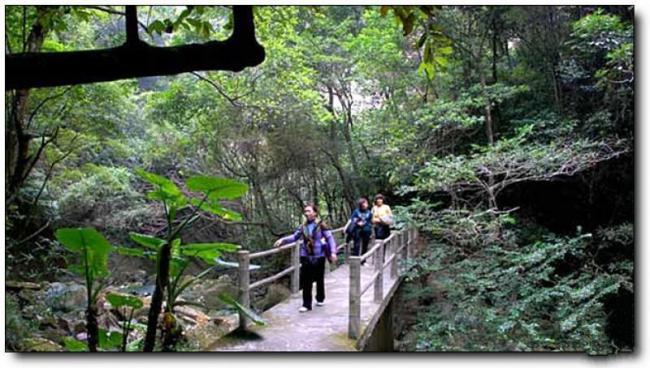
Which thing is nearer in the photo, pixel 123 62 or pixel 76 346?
pixel 123 62

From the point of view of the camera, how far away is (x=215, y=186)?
2861 millimetres

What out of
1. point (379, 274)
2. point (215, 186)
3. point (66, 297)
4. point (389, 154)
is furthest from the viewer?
point (389, 154)

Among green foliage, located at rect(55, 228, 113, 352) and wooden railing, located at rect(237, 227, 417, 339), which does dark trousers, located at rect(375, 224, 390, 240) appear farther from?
green foliage, located at rect(55, 228, 113, 352)

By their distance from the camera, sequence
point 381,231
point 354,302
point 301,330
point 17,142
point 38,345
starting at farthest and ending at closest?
1. point 381,231
2. point 17,142
3. point 301,330
4. point 354,302
5. point 38,345

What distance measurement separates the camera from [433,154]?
685cm

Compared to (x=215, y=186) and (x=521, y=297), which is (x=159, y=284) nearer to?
(x=215, y=186)

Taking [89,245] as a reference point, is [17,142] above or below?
above

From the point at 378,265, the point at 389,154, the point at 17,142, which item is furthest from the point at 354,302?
the point at 389,154

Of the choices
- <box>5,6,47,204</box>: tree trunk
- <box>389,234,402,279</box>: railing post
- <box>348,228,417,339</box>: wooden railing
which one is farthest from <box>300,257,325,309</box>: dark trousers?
<box>5,6,47,204</box>: tree trunk

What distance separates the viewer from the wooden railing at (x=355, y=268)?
3.63m

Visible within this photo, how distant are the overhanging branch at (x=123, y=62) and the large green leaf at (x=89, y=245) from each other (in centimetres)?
163

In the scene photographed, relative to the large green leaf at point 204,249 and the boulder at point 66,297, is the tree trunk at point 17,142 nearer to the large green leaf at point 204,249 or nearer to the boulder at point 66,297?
Answer: the boulder at point 66,297

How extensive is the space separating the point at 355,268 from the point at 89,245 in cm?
161

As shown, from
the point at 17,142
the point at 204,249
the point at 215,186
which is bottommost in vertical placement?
the point at 204,249
